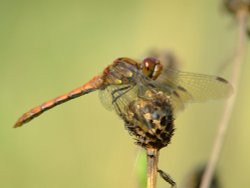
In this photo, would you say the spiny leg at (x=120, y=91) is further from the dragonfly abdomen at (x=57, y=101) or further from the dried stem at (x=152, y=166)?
the dried stem at (x=152, y=166)

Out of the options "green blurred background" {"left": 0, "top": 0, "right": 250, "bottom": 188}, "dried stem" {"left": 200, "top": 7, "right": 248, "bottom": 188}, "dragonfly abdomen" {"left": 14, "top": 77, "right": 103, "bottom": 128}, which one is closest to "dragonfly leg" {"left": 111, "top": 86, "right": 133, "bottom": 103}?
"dragonfly abdomen" {"left": 14, "top": 77, "right": 103, "bottom": 128}

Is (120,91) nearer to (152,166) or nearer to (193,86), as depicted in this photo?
(193,86)

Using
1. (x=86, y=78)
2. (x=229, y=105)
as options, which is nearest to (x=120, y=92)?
(x=229, y=105)

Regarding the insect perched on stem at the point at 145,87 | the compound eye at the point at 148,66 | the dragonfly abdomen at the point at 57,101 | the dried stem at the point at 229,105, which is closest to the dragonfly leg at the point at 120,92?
the insect perched on stem at the point at 145,87

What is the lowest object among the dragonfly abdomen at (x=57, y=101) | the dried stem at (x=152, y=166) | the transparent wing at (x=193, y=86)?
the dried stem at (x=152, y=166)

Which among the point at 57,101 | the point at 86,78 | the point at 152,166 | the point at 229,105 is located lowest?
the point at 152,166
